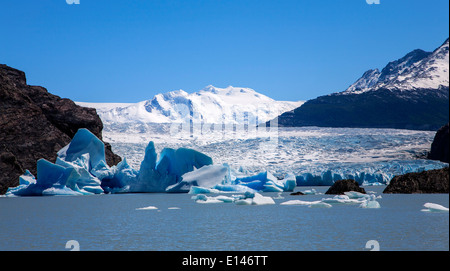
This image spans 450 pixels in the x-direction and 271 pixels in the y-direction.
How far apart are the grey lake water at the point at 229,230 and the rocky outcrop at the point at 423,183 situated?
9.47 meters

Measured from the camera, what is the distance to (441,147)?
1992 inches

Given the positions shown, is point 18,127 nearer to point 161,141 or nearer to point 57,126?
point 57,126

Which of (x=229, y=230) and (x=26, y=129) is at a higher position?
(x=26, y=129)

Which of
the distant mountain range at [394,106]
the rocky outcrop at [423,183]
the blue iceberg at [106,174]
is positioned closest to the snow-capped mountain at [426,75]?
the distant mountain range at [394,106]

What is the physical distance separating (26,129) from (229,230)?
29.1 metres

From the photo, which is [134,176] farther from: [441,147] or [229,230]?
[441,147]

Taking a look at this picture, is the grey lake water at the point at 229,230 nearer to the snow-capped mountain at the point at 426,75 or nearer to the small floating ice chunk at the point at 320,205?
the small floating ice chunk at the point at 320,205

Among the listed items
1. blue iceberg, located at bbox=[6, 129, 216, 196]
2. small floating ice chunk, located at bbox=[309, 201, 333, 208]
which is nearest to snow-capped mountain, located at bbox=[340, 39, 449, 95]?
blue iceberg, located at bbox=[6, 129, 216, 196]

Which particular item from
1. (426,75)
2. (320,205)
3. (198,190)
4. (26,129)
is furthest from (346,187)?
(426,75)

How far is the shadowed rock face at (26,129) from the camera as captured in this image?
3313 centimetres

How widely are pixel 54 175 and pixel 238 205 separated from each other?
36.3 ft

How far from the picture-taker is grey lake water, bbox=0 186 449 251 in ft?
28.8

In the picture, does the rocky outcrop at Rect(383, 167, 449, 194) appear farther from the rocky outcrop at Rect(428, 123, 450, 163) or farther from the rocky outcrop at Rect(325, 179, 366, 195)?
the rocky outcrop at Rect(428, 123, 450, 163)
